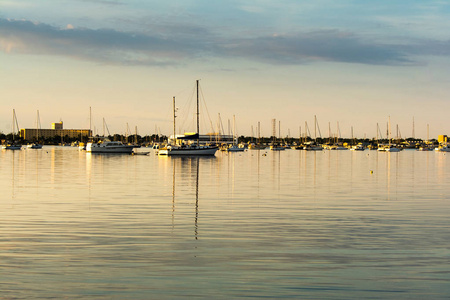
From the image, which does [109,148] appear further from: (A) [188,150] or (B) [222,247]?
(B) [222,247]

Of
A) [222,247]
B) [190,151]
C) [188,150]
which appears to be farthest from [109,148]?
[222,247]

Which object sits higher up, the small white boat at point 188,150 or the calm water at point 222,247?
the small white boat at point 188,150

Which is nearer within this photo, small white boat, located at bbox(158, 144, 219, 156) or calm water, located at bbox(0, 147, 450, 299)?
calm water, located at bbox(0, 147, 450, 299)

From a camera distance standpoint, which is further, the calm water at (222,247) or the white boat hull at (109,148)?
the white boat hull at (109,148)

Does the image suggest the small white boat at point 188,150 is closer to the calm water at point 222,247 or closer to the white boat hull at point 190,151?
the white boat hull at point 190,151

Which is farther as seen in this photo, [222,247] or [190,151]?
[190,151]

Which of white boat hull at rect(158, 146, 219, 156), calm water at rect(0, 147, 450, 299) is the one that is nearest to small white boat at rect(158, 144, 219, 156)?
white boat hull at rect(158, 146, 219, 156)

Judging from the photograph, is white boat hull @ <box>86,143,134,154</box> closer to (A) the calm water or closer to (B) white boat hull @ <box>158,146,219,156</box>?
(B) white boat hull @ <box>158,146,219,156</box>

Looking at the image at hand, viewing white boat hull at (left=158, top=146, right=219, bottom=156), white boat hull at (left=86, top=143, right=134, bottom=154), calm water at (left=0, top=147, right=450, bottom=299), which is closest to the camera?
calm water at (left=0, top=147, right=450, bottom=299)

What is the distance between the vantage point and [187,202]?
3481 cm

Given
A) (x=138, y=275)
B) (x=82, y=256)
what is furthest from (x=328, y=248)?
(x=82, y=256)

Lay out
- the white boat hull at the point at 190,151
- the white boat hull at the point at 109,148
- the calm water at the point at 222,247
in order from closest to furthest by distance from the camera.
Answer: the calm water at the point at 222,247
the white boat hull at the point at 190,151
the white boat hull at the point at 109,148

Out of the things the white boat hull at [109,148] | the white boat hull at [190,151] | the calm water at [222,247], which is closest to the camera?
the calm water at [222,247]

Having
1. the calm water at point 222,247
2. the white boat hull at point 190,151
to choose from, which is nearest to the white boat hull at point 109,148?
the white boat hull at point 190,151
